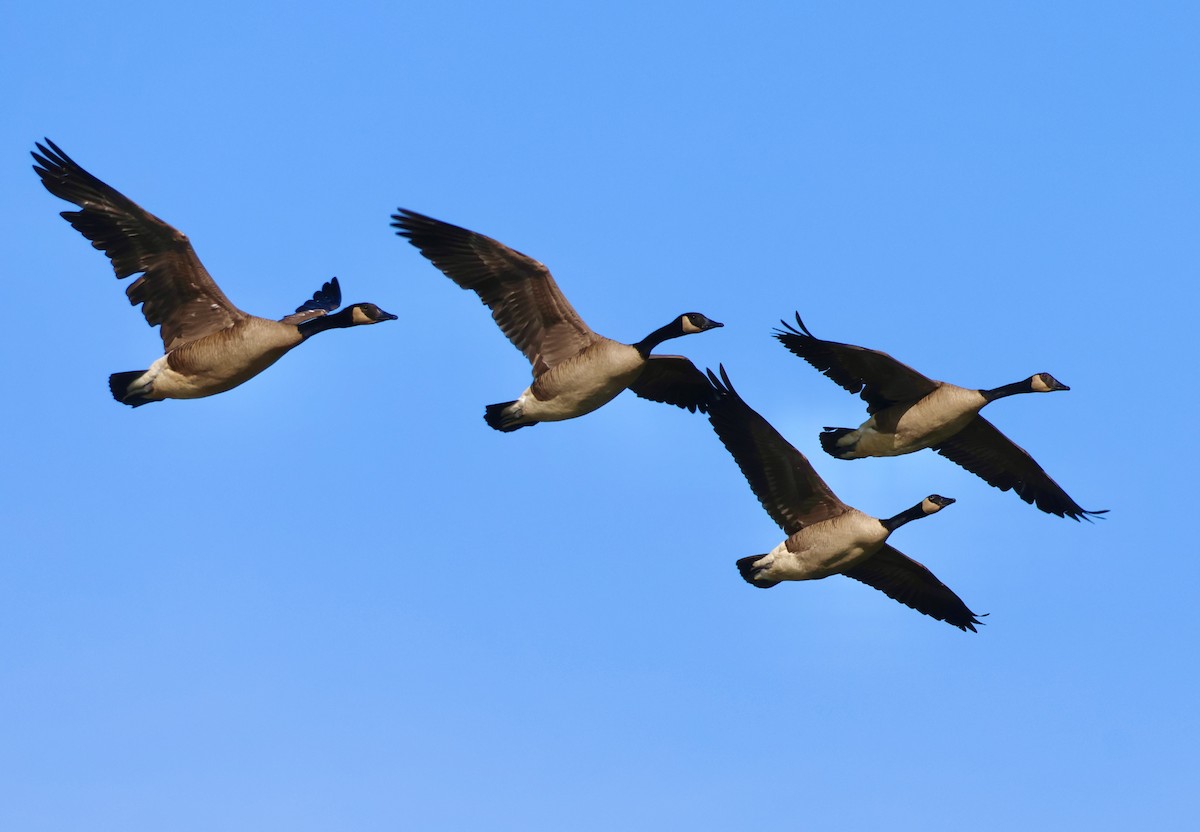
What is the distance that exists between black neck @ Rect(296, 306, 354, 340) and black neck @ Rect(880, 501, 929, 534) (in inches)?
220

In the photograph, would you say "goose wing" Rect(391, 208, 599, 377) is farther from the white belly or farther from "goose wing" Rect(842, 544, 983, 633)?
"goose wing" Rect(842, 544, 983, 633)

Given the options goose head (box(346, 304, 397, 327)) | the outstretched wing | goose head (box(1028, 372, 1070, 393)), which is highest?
the outstretched wing

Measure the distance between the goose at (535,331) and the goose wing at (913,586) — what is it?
338 centimetres

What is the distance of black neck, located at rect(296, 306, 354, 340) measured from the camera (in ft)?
58.5

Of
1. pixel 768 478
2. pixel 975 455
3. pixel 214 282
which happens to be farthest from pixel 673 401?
pixel 214 282

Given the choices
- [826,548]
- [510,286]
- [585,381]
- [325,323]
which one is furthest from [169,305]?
[826,548]

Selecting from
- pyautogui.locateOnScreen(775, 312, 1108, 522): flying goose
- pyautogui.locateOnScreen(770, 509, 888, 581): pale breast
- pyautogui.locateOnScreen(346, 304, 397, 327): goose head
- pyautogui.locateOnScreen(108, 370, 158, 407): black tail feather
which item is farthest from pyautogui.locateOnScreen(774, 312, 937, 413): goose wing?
pyautogui.locateOnScreen(108, 370, 158, 407): black tail feather

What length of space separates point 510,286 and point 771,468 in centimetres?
313

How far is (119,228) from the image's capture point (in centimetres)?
1734

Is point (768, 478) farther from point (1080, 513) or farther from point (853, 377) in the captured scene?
point (1080, 513)

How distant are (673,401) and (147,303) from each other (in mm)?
5535

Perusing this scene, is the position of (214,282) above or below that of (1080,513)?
above

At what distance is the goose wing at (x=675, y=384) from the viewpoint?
19.4 metres

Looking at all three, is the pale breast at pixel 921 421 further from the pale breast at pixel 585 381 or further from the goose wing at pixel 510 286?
the goose wing at pixel 510 286
